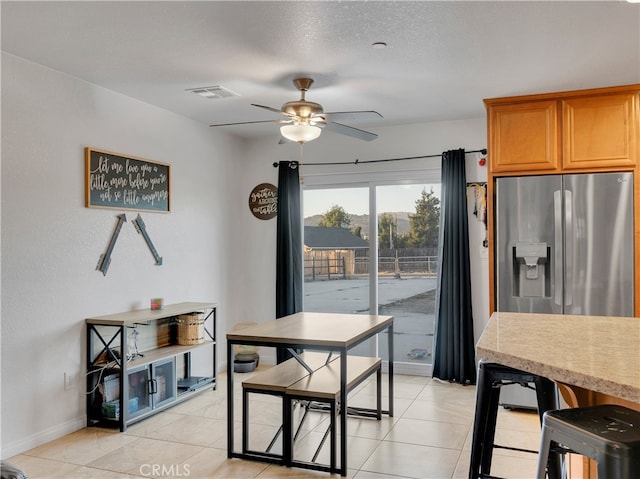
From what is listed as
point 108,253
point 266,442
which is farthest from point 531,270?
point 108,253

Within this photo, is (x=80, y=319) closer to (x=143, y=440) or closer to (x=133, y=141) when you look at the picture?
(x=143, y=440)

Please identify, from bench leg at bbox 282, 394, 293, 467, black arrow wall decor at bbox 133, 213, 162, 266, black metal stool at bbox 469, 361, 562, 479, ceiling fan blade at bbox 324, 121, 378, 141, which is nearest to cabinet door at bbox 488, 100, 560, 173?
ceiling fan blade at bbox 324, 121, 378, 141

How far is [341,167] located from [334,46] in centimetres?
241

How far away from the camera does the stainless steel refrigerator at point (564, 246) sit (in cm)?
383

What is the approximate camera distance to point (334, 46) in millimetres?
3078

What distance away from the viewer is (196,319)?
4414mm

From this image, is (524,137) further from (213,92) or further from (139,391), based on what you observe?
(139,391)

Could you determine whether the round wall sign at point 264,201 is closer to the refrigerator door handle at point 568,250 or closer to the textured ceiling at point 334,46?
the textured ceiling at point 334,46

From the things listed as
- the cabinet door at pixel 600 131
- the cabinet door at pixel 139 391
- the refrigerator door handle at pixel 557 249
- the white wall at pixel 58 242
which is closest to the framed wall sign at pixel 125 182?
the white wall at pixel 58 242

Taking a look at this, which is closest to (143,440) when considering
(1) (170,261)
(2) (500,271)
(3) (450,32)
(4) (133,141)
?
(1) (170,261)

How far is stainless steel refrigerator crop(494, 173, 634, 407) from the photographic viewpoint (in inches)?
151

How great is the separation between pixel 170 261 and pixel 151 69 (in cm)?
181

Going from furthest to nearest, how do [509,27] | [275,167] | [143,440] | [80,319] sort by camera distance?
[275,167]
[80,319]
[143,440]
[509,27]

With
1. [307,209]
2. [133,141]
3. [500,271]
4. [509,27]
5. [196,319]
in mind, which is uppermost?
[509,27]
